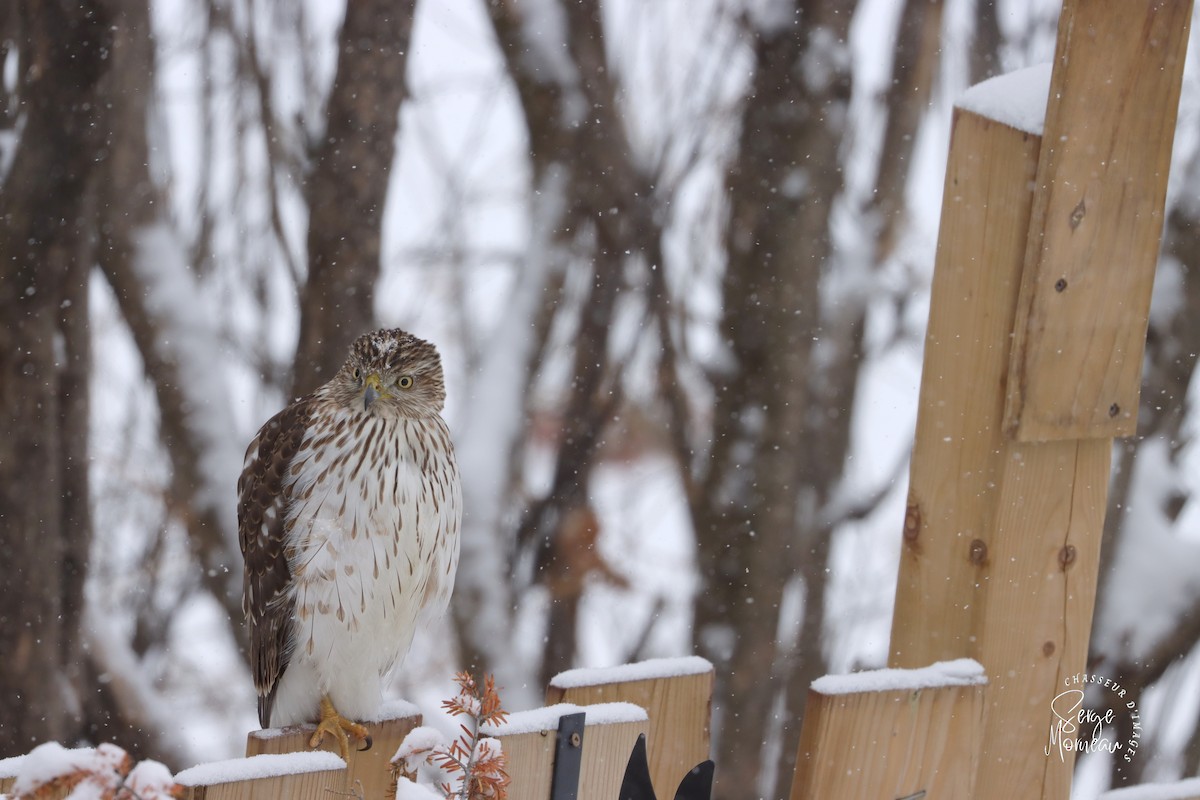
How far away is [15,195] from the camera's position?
13.9ft

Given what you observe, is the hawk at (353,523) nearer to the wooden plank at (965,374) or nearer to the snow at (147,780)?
the wooden plank at (965,374)

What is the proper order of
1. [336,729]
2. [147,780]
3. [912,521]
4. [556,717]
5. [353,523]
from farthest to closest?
[353,523]
[336,729]
[912,521]
[556,717]
[147,780]

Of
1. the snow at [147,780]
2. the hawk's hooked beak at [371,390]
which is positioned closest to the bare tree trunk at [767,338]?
the hawk's hooked beak at [371,390]

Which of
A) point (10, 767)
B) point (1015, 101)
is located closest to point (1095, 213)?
point (1015, 101)

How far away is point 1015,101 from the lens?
6.58 feet

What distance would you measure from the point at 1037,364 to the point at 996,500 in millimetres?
225

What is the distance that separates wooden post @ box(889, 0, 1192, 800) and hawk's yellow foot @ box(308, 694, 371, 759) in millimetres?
952

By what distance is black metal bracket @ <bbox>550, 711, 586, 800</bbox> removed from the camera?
5.46 feet

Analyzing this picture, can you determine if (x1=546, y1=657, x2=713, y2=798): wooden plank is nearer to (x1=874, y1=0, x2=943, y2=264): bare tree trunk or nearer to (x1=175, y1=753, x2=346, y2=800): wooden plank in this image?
(x1=175, y1=753, x2=346, y2=800): wooden plank

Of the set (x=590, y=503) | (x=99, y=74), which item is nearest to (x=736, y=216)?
(x=590, y=503)

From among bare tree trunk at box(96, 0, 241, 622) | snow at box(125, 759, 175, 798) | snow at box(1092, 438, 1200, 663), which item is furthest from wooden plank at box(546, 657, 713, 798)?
bare tree trunk at box(96, 0, 241, 622)

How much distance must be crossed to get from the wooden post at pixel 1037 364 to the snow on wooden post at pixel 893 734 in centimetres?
14

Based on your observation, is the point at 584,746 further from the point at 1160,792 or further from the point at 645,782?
the point at 1160,792

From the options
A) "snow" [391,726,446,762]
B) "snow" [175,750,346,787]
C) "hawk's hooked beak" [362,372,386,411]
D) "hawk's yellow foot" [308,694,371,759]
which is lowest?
"hawk's yellow foot" [308,694,371,759]
